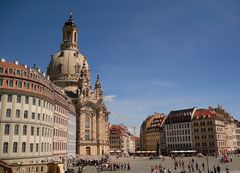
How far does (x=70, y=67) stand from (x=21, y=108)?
7292cm

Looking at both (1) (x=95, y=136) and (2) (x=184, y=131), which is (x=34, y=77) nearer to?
(1) (x=95, y=136)

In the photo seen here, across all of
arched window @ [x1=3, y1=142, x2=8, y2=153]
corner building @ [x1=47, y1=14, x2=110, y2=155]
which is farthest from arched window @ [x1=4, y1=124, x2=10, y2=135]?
corner building @ [x1=47, y1=14, x2=110, y2=155]

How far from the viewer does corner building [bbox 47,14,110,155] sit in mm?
108269

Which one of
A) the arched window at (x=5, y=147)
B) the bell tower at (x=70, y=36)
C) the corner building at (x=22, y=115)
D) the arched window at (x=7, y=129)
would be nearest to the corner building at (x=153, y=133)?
the bell tower at (x=70, y=36)

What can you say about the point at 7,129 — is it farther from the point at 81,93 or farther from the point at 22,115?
the point at 81,93

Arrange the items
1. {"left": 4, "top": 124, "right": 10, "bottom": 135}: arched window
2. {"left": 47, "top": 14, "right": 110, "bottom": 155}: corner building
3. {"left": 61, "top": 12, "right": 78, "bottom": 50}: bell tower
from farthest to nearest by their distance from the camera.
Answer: {"left": 61, "top": 12, "right": 78, "bottom": 50}: bell tower
{"left": 47, "top": 14, "right": 110, "bottom": 155}: corner building
{"left": 4, "top": 124, "right": 10, "bottom": 135}: arched window

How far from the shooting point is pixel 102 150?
11525 cm

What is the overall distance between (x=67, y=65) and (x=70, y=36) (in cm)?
2109

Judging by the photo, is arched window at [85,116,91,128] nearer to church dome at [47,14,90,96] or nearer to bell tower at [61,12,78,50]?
church dome at [47,14,90,96]

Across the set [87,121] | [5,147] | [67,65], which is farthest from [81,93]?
[5,147]

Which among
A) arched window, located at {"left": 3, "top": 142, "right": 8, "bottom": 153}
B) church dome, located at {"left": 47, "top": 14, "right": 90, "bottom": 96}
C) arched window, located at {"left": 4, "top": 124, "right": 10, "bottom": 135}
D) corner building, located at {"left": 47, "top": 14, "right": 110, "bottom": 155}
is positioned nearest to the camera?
arched window, located at {"left": 3, "top": 142, "right": 8, "bottom": 153}

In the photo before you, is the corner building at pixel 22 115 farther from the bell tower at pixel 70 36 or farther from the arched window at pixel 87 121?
the bell tower at pixel 70 36

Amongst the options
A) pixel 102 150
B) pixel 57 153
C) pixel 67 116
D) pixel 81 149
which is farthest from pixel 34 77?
pixel 102 150

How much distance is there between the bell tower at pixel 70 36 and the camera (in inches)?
5335
